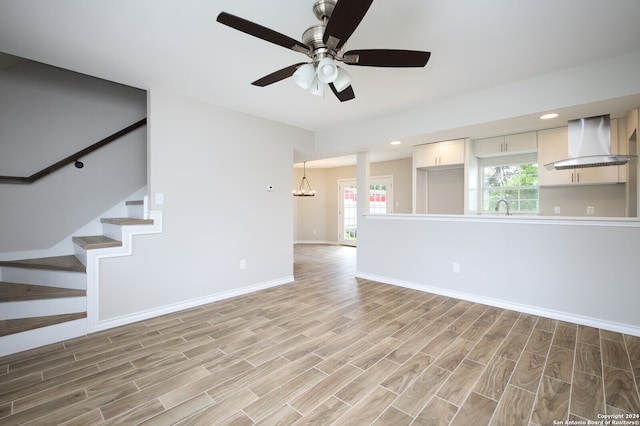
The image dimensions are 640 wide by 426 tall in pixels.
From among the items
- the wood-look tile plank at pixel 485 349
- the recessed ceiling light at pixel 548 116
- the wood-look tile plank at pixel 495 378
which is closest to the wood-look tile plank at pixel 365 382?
the wood-look tile plank at pixel 495 378

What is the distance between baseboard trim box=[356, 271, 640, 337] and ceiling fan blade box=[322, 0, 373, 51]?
331 centimetres

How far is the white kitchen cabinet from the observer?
144 inches

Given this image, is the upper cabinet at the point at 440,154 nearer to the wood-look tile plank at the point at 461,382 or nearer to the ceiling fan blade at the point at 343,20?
the wood-look tile plank at the point at 461,382

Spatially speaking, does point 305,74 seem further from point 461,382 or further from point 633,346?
point 633,346

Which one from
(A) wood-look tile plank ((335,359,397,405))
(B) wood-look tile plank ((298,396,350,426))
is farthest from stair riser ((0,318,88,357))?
(A) wood-look tile plank ((335,359,397,405))

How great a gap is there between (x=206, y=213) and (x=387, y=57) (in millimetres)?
2699

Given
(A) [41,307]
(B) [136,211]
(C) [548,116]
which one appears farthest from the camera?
(B) [136,211]

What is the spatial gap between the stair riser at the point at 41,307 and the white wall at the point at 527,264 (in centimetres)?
375

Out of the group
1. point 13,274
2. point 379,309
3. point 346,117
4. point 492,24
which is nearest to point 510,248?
point 379,309

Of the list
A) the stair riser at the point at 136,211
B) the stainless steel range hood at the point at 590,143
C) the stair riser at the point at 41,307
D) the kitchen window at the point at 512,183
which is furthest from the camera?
the kitchen window at the point at 512,183

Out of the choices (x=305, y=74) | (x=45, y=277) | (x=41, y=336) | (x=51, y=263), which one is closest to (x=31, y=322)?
(x=41, y=336)

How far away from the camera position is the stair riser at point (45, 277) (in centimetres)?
262

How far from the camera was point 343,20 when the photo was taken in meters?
1.34

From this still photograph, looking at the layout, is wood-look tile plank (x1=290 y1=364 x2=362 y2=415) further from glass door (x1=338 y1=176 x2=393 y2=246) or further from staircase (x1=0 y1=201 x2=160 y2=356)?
glass door (x1=338 y1=176 x2=393 y2=246)
